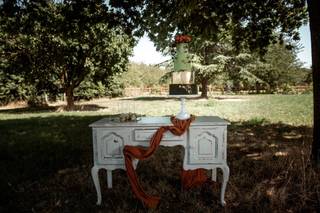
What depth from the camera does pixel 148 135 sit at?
3979 millimetres

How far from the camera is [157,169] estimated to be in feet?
18.2

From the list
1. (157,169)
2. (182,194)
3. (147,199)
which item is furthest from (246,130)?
(147,199)

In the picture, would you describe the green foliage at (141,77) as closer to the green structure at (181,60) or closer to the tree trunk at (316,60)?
the tree trunk at (316,60)

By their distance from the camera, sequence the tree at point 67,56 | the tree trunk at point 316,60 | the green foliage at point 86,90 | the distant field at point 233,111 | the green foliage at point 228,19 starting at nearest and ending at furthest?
the tree trunk at point 316,60 → the green foliage at point 228,19 → the distant field at point 233,111 → the tree at point 67,56 → the green foliage at point 86,90

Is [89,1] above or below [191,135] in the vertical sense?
above

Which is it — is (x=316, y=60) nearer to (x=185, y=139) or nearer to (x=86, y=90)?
(x=185, y=139)

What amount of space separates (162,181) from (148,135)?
1.28 metres

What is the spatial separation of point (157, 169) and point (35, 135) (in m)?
5.69

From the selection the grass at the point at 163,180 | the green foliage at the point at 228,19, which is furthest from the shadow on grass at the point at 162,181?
the green foliage at the point at 228,19

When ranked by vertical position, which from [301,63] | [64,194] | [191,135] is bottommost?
[64,194]

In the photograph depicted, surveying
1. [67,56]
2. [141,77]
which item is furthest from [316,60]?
[141,77]

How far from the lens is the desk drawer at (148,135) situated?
3975mm

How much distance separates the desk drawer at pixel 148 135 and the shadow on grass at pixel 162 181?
0.98 meters

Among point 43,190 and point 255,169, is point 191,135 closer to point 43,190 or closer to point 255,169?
point 255,169
